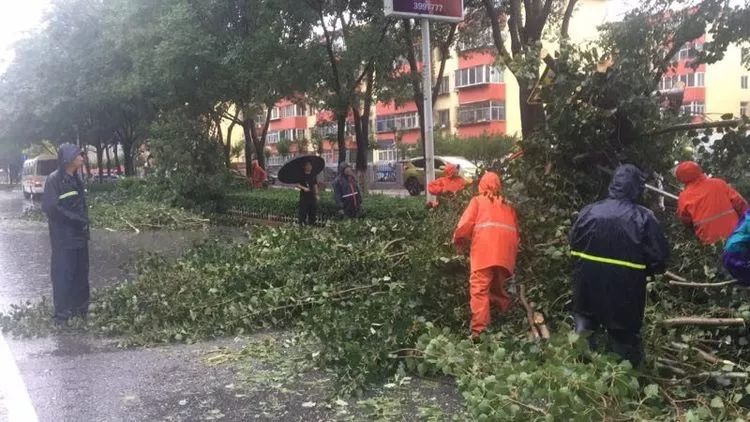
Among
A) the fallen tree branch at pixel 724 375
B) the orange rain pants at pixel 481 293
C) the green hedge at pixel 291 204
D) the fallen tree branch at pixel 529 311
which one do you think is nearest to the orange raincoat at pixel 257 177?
the green hedge at pixel 291 204

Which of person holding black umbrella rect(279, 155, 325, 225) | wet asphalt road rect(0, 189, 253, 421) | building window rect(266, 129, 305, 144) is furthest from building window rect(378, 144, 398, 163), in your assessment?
wet asphalt road rect(0, 189, 253, 421)

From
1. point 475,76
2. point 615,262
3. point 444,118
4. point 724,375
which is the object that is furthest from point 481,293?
point 444,118

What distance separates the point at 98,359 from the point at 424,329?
2.69 metres

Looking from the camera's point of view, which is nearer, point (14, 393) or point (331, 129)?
point (14, 393)

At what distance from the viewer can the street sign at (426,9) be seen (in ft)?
23.9

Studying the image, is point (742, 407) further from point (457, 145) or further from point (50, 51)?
point (457, 145)

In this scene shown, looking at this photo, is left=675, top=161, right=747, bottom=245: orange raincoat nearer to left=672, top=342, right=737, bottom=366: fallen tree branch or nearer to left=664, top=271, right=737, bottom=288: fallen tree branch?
left=664, top=271, right=737, bottom=288: fallen tree branch

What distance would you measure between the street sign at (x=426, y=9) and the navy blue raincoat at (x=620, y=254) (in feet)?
13.1

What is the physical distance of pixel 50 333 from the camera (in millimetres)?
6445

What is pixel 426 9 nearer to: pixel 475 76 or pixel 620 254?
pixel 620 254

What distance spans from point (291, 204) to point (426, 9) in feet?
25.8

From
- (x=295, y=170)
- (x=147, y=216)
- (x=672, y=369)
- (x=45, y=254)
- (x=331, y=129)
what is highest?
(x=331, y=129)

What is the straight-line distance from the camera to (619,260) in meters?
3.82

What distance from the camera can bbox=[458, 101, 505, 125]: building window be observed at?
164 ft
